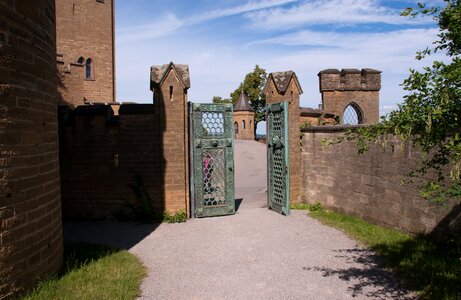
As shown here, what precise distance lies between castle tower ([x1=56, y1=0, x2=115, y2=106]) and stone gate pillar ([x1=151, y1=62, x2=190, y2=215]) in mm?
20578

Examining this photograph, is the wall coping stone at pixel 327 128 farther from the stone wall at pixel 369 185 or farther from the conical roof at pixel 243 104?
the conical roof at pixel 243 104

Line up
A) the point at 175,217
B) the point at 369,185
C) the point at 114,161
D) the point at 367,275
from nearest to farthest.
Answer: the point at 367,275 < the point at 369,185 < the point at 175,217 < the point at 114,161

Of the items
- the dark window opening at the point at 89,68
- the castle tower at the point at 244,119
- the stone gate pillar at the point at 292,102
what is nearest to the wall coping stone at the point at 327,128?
the stone gate pillar at the point at 292,102

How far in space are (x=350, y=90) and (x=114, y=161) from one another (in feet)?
43.7

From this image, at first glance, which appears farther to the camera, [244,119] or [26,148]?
[244,119]

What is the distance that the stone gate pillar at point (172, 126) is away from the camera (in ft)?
28.5

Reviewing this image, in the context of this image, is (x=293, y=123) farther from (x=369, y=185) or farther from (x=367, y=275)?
(x=367, y=275)

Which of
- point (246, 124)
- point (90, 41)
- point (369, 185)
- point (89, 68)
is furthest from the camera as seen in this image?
point (246, 124)

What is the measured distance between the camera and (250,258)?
598 centimetres

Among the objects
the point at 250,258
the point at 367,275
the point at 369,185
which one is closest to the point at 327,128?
the point at 369,185

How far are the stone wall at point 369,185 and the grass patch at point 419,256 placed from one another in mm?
304

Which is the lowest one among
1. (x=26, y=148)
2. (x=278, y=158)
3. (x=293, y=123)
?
(x=278, y=158)

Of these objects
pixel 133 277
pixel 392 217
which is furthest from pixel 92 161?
pixel 392 217

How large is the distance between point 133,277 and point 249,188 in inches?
378
